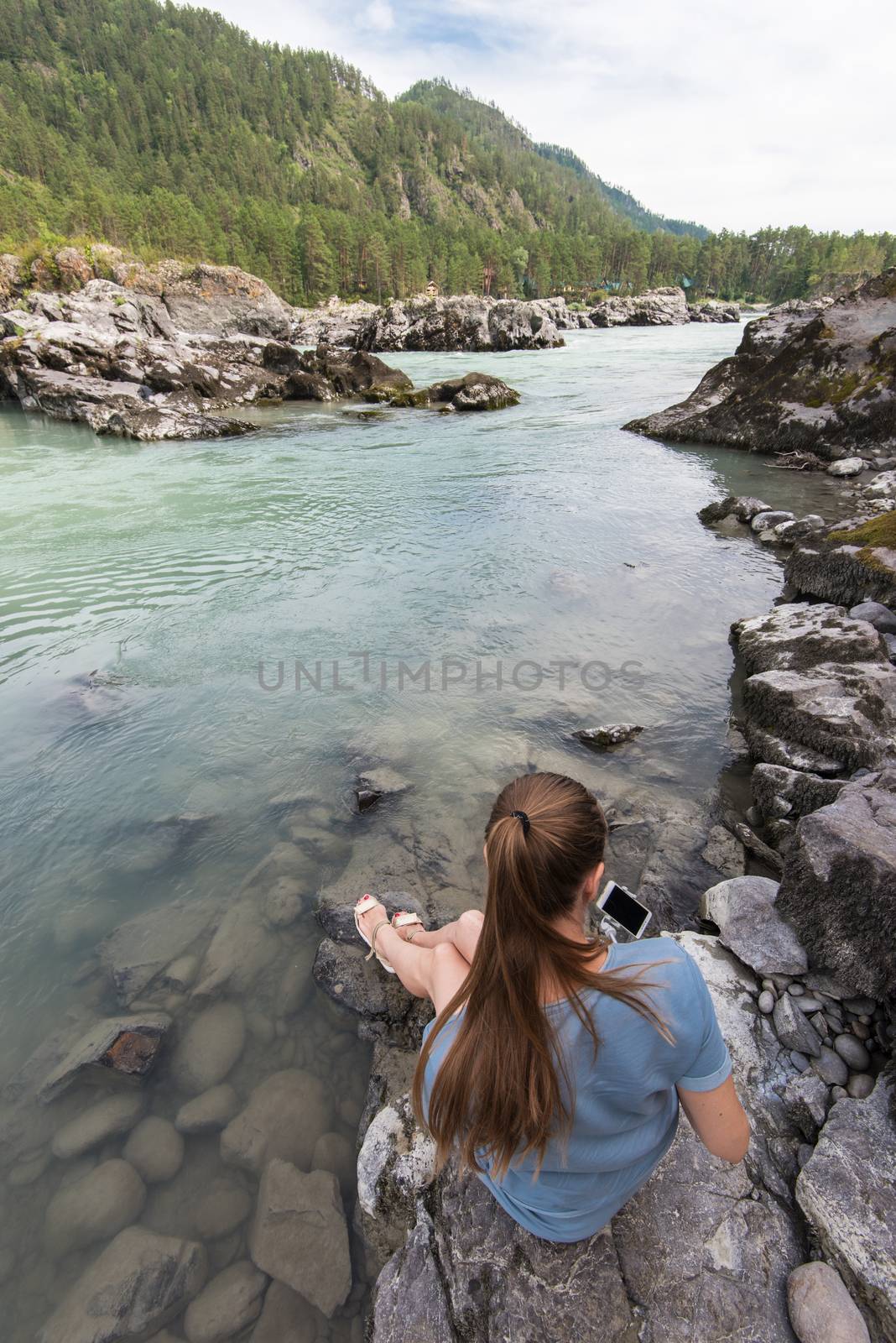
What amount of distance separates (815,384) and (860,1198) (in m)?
18.3

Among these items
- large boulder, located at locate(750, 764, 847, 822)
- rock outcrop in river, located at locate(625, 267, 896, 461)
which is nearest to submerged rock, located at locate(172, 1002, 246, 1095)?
large boulder, located at locate(750, 764, 847, 822)

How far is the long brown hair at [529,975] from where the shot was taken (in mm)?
1626

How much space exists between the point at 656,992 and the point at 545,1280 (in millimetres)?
1303

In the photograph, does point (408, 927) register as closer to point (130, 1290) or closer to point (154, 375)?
point (130, 1290)

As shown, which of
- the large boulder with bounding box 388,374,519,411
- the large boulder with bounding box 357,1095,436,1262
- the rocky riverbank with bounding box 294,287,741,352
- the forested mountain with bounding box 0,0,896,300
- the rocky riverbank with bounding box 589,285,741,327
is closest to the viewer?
the large boulder with bounding box 357,1095,436,1262

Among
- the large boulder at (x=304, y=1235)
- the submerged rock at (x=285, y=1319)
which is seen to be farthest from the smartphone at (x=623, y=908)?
the submerged rock at (x=285, y=1319)

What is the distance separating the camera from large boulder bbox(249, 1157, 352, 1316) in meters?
2.66

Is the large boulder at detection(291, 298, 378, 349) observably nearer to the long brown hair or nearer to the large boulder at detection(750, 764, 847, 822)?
the large boulder at detection(750, 764, 847, 822)

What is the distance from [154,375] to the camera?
1080 inches

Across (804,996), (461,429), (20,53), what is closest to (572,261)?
(461,429)

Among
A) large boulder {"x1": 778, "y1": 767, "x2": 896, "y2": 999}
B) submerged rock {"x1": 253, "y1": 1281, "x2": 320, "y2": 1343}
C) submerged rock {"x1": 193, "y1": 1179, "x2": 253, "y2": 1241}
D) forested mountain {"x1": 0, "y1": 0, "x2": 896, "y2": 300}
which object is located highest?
forested mountain {"x1": 0, "y1": 0, "x2": 896, "y2": 300}

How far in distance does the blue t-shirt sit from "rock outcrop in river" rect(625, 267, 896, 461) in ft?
56.4

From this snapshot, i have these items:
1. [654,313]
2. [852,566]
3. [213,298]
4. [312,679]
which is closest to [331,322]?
[213,298]

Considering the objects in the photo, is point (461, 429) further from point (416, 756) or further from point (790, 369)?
point (416, 756)
